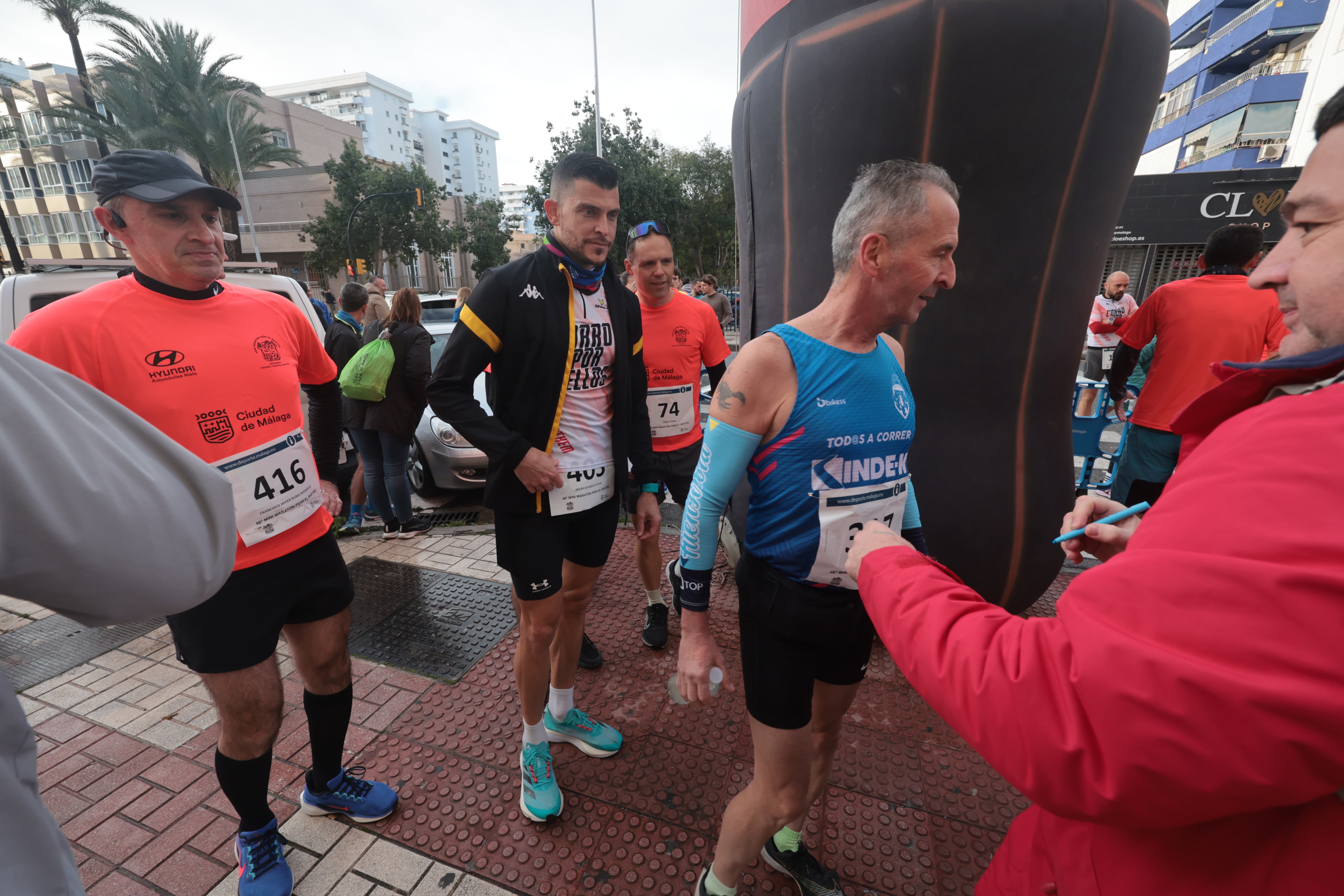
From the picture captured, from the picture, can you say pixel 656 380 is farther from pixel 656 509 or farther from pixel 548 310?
pixel 548 310

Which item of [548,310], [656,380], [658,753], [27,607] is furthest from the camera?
[27,607]

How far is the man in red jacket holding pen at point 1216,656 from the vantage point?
1.82 ft

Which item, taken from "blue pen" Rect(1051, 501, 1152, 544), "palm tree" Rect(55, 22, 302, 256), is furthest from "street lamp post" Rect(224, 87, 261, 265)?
"blue pen" Rect(1051, 501, 1152, 544)

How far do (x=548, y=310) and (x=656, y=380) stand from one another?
159 cm

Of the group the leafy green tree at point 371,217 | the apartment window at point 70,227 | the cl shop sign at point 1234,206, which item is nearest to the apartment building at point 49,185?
the apartment window at point 70,227

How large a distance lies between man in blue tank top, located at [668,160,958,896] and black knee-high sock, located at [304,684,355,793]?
1451 mm

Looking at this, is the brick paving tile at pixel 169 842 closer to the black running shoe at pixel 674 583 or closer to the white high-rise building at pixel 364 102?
the black running shoe at pixel 674 583

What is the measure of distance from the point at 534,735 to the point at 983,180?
2834 mm

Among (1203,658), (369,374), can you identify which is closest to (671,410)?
(369,374)

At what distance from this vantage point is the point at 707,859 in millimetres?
2135

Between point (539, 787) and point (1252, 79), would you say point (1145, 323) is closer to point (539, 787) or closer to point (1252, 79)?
point (539, 787)

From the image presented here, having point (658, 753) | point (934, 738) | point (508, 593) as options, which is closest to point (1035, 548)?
point (934, 738)

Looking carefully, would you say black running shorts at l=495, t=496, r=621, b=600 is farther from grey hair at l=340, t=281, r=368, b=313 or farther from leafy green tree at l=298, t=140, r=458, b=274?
leafy green tree at l=298, t=140, r=458, b=274

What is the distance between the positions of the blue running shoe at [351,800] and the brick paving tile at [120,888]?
48cm
